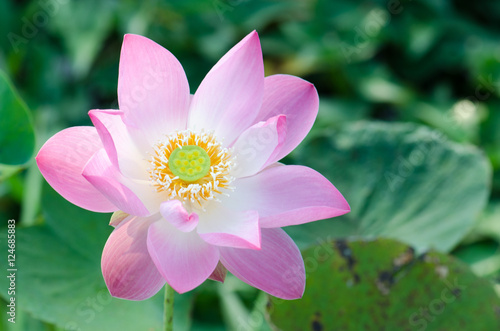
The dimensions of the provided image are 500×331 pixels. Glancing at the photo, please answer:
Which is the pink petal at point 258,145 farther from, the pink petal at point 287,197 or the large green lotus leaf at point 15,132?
the large green lotus leaf at point 15,132

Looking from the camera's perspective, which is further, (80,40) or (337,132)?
(80,40)

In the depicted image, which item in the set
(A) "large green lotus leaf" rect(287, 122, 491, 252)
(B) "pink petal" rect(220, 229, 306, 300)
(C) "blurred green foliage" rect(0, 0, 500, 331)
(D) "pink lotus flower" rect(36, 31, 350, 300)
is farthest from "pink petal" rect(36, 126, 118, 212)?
(C) "blurred green foliage" rect(0, 0, 500, 331)

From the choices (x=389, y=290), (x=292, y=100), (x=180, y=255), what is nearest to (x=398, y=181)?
(x=389, y=290)

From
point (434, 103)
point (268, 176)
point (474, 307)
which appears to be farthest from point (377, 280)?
point (434, 103)

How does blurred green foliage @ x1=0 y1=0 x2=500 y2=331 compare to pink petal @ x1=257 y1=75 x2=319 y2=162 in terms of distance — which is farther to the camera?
blurred green foliage @ x1=0 y1=0 x2=500 y2=331

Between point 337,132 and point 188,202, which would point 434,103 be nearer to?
point 337,132

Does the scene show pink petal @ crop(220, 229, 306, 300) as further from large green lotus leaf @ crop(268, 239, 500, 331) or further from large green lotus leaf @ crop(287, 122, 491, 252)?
large green lotus leaf @ crop(287, 122, 491, 252)

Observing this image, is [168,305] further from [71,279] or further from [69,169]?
[71,279]
